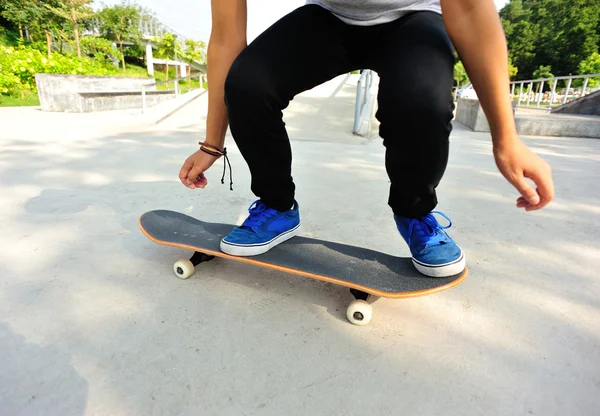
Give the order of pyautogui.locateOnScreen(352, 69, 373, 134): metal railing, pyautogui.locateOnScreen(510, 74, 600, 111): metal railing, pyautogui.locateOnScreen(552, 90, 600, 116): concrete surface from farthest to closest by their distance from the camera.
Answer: pyautogui.locateOnScreen(510, 74, 600, 111): metal railing → pyautogui.locateOnScreen(552, 90, 600, 116): concrete surface → pyautogui.locateOnScreen(352, 69, 373, 134): metal railing

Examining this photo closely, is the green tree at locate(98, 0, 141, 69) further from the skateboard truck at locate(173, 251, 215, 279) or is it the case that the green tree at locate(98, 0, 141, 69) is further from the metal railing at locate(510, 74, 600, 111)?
the skateboard truck at locate(173, 251, 215, 279)

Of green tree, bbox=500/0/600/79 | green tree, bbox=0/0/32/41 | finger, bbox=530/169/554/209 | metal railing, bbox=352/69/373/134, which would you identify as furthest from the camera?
green tree, bbox=500/0/600/79

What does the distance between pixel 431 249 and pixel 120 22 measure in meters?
33.6

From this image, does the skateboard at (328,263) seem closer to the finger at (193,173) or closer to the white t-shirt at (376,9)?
the finger at (193,173)

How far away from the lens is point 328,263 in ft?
3.59

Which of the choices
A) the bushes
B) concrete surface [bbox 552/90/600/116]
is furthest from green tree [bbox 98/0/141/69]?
concrete surface [bbox 552/90/600/116]

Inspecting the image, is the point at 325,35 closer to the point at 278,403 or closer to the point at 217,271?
the point at 217,271

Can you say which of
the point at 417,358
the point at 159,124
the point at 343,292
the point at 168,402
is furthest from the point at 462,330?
the point at 159,124

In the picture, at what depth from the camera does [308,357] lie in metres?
0.85

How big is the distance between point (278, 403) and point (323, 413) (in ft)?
0.31

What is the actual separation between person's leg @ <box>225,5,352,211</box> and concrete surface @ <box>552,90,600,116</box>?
26.2 feet

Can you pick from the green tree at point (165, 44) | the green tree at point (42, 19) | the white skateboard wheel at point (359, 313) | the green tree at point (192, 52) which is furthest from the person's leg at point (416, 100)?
the green tree at point (192, 52)

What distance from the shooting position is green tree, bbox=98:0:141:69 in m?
26.6

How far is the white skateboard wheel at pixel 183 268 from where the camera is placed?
116cm
